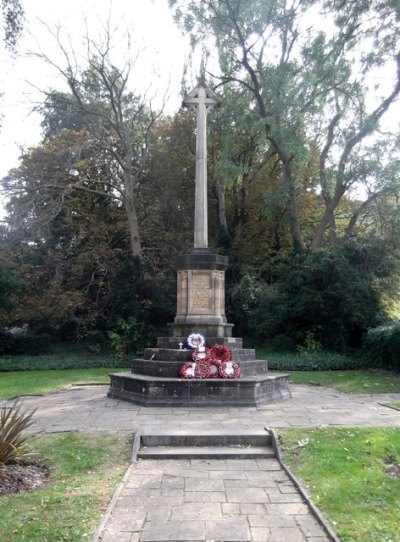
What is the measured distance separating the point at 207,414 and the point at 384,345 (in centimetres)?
1079

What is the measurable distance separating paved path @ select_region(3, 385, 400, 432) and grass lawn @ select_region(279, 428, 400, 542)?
2.75ft

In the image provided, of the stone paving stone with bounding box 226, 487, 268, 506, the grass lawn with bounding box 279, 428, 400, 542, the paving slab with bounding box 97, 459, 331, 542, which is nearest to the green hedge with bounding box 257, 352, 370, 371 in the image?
the grass lawn with bounding box 279, 428, 400, 542

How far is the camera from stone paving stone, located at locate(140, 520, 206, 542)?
4242 millimetres

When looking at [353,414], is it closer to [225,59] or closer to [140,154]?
[225,59]

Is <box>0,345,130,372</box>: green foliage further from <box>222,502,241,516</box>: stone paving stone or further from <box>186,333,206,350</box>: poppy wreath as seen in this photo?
<box>222,502,241,516</box>: stone paving stone

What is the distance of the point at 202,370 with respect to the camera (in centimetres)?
1045

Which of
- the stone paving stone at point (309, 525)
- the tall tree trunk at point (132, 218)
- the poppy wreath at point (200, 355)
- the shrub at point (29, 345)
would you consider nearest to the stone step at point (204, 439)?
the stone paving stone at point (309, 525)

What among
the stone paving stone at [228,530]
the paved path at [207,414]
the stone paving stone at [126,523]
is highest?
the paved path at [207,414]

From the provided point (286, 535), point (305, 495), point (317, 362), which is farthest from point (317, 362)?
point (286, 535)

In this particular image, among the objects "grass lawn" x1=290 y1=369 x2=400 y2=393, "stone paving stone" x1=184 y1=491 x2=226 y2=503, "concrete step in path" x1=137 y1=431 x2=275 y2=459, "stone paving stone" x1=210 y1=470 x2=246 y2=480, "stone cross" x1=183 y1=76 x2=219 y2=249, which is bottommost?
"stone paving stone" x1=184 y1=491 x2=226 y2=503

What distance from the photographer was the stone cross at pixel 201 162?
12.6m

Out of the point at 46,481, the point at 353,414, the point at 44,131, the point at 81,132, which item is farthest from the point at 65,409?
the point at 44,131

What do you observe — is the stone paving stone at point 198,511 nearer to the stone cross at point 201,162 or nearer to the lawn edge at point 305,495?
the lawn edge at point 305,495

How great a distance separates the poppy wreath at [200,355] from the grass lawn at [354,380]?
4.60 meters
